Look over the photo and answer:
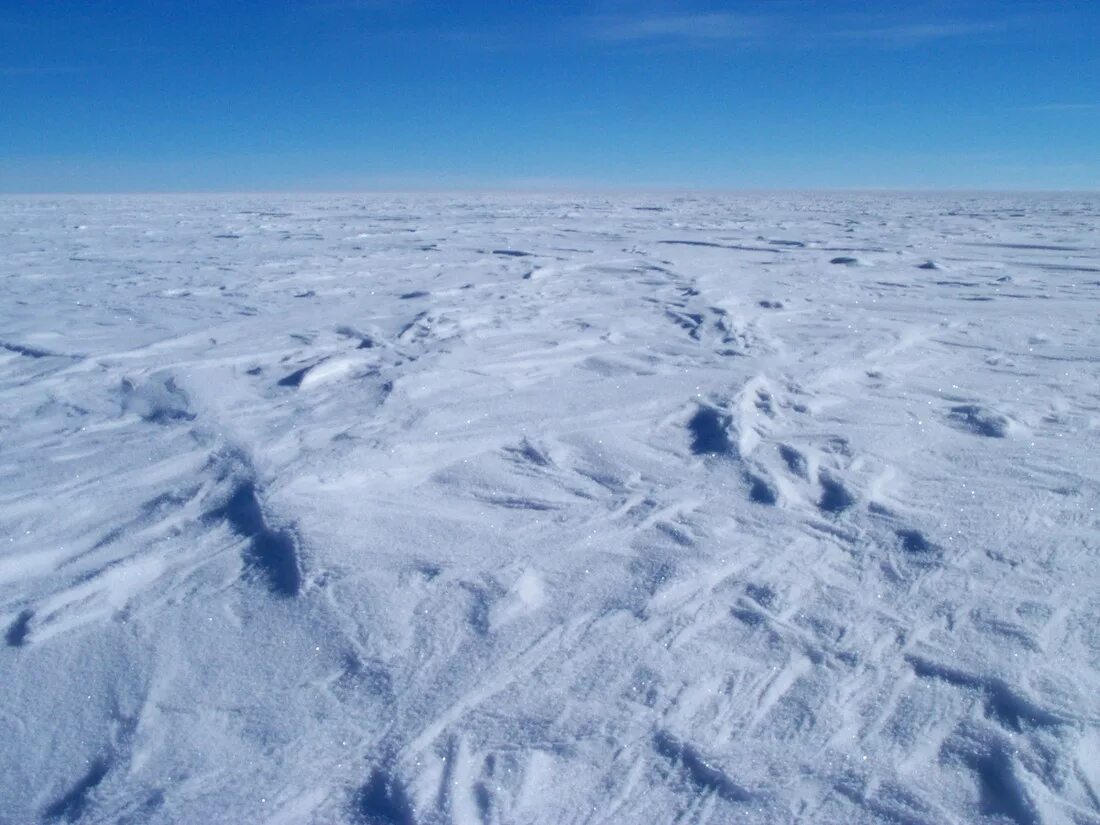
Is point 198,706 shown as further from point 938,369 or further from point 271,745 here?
point 938,369

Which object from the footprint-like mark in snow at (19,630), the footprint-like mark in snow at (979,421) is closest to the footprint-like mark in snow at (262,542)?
the footprint-like mark in snow at (19,630)

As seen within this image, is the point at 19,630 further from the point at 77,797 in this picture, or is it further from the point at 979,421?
the point at 979,421

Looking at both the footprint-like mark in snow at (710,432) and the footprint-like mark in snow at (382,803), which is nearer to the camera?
the footprint-like mark in snow at (382,803)

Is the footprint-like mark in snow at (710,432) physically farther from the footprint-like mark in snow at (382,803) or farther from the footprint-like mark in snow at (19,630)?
the footprint-like mark in snow at (19,630)

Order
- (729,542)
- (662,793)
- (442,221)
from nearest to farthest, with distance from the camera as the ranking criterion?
(662,793), (729,542), (442,221)

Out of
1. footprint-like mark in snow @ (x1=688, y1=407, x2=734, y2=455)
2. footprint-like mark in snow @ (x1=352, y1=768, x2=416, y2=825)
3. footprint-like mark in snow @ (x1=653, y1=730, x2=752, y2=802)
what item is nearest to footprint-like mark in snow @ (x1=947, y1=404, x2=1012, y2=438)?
footprint-like mark in snow @ (x1=688, y1=407, x2=734, y2=455)

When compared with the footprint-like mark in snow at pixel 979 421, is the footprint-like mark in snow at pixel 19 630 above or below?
below

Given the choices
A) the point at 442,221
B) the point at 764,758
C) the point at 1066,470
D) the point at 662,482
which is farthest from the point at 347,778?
the point at 442,221

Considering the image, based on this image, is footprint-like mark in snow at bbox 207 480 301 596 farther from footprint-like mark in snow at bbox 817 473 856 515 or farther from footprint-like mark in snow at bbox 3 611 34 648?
footprint-like mark in snow at bbox 817 473 856 515
